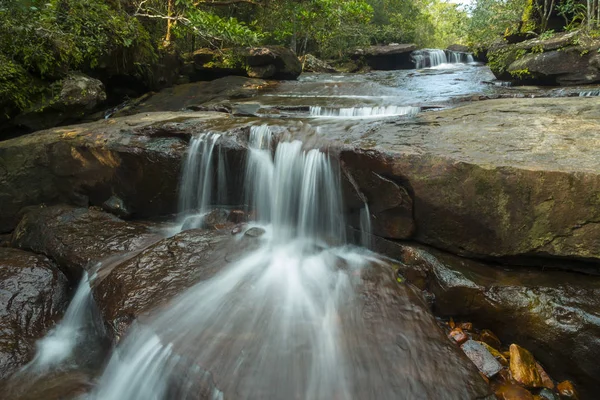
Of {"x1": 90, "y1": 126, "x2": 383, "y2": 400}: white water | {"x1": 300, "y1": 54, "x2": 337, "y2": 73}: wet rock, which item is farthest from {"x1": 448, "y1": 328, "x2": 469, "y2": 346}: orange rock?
{"x1": 300, "y1": 54, "x2": 337, "y2": 73}: wet rock

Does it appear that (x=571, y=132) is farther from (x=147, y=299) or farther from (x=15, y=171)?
(x=15, y=171)

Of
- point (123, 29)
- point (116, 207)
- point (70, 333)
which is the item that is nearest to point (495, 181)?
point (70, 333)

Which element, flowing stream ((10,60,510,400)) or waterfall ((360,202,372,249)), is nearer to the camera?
flowing stream ((10,60,510,400))

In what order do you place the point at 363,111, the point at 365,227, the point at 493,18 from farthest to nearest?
the point at 493,18 < the point at 363,111 < the point at 365,227

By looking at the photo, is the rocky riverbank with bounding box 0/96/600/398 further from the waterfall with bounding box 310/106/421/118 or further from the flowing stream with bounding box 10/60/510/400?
the waterfall with bounding box 310/106/421/118

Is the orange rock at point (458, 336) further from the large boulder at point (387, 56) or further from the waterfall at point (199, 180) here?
the large boulder at point (387, 56)

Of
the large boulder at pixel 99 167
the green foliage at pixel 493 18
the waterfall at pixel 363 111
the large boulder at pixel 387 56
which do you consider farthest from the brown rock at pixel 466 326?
the large boulder at pixel 387 56

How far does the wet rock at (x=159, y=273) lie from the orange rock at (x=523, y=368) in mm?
2826

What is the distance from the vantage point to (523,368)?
2.64 meters

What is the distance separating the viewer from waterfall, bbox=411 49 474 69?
17.6 meters

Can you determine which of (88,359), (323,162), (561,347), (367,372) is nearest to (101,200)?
(88,359)

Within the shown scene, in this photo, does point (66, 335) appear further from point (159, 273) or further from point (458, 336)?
point (458, 336)

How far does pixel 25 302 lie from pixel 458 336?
4.41 m

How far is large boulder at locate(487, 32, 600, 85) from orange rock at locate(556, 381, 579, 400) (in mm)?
7600
